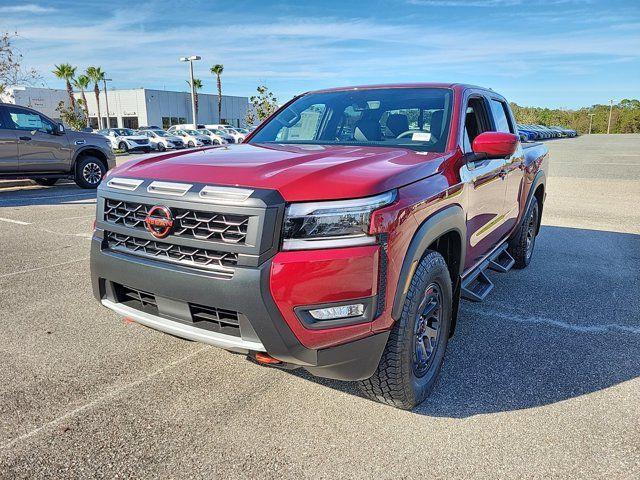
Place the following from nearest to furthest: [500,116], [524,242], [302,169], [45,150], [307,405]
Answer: [302,169] → [307,405] → [500,116] → [524,242] → [45,150]

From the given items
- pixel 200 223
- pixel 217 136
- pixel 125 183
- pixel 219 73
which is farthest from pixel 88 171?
pixel 219 73

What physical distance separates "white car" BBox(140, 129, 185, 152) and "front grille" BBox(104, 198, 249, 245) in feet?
105

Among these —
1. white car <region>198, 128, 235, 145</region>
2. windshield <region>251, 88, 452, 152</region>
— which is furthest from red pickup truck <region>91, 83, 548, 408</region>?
white car <region>198, 128, 235, 145</region>

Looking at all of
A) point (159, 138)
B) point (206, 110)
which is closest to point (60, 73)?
point (206, 110)

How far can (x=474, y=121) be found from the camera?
159 inches

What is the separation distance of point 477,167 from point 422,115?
1.76 feet

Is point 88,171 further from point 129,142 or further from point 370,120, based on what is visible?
point 129,142

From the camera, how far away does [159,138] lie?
32969 millimetres

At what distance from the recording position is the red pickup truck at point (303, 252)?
7.23 ft

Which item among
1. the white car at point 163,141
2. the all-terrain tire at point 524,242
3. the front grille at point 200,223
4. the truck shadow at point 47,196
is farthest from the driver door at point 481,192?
the white car at point 163,141

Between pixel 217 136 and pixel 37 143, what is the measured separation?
2635cm

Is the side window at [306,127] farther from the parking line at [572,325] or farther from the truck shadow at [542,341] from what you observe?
the parking line at [572,325]

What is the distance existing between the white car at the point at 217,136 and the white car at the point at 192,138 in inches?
18.3

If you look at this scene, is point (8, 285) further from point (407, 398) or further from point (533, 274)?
point (533, 274)
